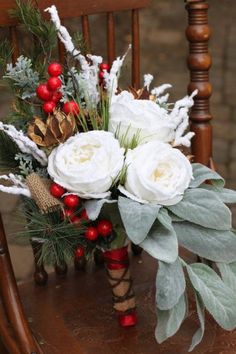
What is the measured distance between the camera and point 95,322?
88 centimetres

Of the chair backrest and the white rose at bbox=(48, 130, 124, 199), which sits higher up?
the chair backrest

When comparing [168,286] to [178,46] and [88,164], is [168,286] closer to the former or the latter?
[88,164]

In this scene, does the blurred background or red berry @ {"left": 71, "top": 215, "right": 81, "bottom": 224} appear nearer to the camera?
red berry @ {"left": 71, "top": 215, "right": 81, "bottom": 224}

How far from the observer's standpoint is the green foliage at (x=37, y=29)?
79cm

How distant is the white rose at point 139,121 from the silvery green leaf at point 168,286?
17 cm

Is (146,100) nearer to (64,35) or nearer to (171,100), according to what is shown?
(64,35)

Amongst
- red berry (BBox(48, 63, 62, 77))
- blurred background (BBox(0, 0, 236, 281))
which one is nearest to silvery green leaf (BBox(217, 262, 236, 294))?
red berry (BBox(48, 63, 62, 77))

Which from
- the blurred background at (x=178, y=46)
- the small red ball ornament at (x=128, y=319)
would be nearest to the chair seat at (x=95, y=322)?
the small red ball ornament at (x=128, y=319)

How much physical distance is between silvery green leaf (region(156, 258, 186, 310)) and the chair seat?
0.16 m

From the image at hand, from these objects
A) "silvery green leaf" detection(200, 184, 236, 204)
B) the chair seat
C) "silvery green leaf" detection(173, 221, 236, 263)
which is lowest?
the chair seat

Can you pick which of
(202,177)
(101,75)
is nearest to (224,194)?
(202,177)

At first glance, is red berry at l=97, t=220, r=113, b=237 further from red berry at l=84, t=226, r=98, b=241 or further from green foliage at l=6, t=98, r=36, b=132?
green foliage at l=6, t=98, r=36, b=132

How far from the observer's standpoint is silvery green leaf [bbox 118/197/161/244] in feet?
2.19

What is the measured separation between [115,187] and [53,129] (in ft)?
0.35
